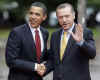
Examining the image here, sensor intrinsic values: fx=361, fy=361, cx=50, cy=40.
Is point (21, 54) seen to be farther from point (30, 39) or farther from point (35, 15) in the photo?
point (35, 15)

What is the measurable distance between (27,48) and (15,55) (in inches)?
6.9

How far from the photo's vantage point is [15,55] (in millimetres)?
4488

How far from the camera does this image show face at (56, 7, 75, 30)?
4.16m

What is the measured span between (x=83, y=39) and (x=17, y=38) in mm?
889

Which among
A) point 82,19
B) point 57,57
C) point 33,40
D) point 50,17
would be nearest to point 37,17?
point 33,40

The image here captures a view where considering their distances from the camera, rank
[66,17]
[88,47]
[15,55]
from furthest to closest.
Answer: [15,55] < [66,17] < [88,47]

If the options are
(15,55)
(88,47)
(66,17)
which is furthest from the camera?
(15,55)

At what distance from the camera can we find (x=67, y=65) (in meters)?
4.25

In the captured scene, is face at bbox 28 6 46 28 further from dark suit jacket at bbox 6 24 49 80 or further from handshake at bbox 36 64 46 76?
handshake at bbox 36 64 46 76

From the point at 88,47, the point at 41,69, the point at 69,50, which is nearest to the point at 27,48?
the point at 41,69

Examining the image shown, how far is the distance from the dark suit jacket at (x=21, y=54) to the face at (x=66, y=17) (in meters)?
0.57

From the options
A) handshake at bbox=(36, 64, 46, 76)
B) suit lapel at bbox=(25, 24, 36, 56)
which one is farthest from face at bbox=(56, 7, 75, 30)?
handshake at bbox=(36, 64, 46, 76)

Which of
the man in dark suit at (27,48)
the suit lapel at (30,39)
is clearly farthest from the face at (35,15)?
the suit lapel at (30,39)

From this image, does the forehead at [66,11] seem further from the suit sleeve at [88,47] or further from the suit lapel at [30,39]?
the suit lapel at [30,39]
